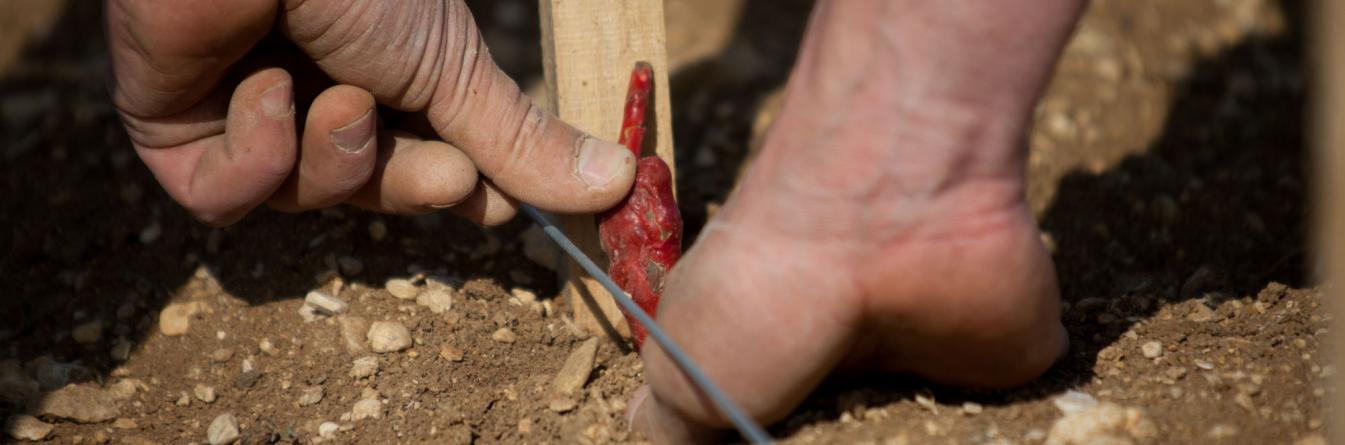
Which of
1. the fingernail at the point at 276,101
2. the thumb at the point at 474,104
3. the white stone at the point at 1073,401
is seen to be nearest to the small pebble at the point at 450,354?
the thumb at the point at 474,104

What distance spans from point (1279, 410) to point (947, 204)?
1.40ft

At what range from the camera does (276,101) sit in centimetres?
139

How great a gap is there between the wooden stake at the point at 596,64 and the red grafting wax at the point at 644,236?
0.11m

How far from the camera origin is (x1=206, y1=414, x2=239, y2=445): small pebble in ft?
4.71

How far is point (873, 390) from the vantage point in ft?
4.27

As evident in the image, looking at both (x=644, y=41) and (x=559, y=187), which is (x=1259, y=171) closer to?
(x=644, y=41)

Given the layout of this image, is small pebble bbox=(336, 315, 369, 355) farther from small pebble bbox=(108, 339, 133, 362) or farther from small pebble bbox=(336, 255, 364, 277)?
small pebble bbox=(108, 339, 133, 362)

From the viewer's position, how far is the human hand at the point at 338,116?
4.52 feet

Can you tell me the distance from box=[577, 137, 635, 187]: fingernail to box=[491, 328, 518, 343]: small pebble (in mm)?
Answer: 258

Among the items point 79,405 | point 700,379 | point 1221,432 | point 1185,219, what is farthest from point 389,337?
point 1185,219

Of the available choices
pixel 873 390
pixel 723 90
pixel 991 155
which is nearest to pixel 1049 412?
pixel 873 390

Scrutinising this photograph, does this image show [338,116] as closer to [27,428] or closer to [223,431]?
[223,431]

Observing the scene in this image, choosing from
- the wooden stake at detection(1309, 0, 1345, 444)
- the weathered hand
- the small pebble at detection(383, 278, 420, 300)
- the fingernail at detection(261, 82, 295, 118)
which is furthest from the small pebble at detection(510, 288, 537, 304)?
the wooden stake at detection(1309, 0, 1345, 444)

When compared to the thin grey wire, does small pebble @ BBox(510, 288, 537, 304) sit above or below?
below
